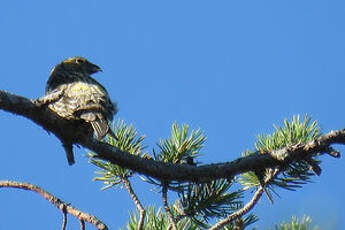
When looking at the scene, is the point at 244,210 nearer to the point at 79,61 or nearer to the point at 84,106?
the point at 84,106

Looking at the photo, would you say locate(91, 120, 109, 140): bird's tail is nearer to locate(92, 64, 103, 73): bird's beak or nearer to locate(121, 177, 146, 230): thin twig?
locate(121, 177, 146, 230): thin twig

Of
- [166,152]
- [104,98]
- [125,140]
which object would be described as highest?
[104,98]

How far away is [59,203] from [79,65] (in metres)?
3.11

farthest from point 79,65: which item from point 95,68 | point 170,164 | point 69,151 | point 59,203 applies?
point 59,203

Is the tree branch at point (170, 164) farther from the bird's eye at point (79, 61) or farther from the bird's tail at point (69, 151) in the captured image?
the bird's eye at point (79, 61)

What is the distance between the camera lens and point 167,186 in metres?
2.96

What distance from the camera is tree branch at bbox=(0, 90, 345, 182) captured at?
2.60 meters

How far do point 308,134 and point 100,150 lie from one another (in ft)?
4.51

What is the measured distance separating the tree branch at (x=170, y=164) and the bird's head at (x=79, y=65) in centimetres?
238

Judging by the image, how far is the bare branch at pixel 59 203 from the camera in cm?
250

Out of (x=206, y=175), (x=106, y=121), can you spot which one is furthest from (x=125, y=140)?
(x=206, y=175)

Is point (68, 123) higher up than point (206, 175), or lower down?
higher up

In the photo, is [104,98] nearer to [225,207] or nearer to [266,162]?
[225,207]

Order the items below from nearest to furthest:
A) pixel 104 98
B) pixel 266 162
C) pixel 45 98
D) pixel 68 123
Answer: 1. pixel 45 98
2. pixel 266 162
3. pixel 68 123
4. pixel 104 98
